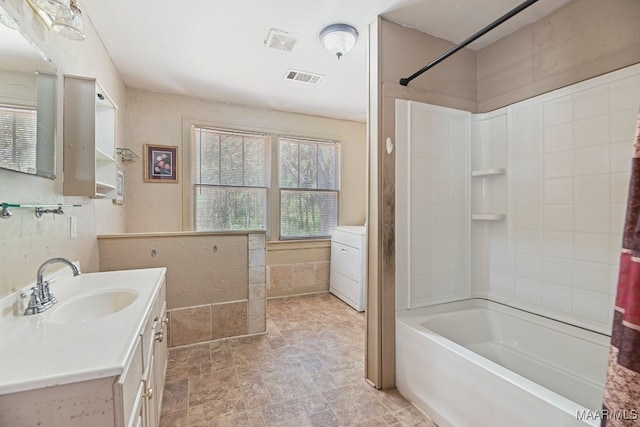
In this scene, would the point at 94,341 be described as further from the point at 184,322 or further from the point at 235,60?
the point at 235,60

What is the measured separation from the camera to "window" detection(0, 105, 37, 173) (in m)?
1.10

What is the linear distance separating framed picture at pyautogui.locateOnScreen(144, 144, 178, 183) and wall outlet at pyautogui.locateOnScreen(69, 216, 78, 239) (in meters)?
Answer: 1.58

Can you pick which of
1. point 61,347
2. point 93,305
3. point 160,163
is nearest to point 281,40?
point 160,163

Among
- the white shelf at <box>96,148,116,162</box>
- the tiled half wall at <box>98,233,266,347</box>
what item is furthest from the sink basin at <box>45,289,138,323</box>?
the tiled half wall at <box>98,233,266,347</box>

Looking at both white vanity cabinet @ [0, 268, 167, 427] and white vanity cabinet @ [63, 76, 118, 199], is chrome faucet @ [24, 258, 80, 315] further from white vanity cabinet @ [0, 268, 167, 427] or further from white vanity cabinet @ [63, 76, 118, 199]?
white vanity cabinet @ [63, 76, 118, 199]

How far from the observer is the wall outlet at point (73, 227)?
1.71 m

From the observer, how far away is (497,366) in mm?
1373

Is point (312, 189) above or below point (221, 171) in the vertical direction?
below

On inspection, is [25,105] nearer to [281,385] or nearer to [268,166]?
[281,385]

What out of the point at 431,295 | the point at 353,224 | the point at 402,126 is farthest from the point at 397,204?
the point at 353,224

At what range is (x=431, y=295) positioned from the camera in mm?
2094

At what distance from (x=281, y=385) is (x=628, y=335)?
185 cm

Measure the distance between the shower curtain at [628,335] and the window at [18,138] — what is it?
2118 mm

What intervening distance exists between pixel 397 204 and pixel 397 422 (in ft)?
4.32
